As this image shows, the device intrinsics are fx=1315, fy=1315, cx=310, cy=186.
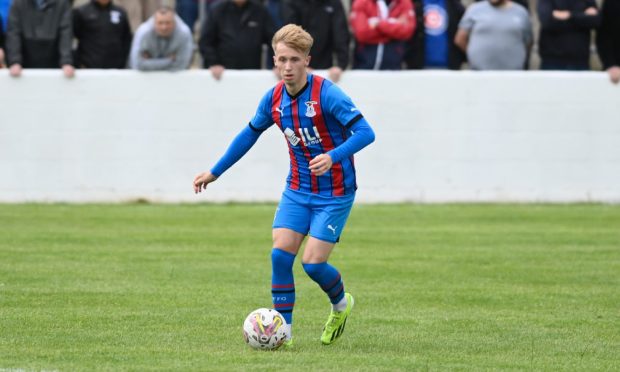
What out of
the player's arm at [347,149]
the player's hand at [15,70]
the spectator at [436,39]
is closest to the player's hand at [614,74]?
the spectator at [436,39]

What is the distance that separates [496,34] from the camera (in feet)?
54.0

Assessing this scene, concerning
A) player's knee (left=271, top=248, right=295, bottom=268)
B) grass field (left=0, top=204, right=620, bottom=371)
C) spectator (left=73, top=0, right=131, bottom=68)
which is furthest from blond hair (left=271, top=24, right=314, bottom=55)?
spectator (left=73, top=0, right=131, bottom=68)

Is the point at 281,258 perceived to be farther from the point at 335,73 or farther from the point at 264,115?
the point at 335,73

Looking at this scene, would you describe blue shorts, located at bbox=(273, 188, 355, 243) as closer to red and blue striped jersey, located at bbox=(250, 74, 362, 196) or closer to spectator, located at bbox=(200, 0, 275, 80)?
red and blue striped jersey, located at bbox=(250, 74, 362, 196)

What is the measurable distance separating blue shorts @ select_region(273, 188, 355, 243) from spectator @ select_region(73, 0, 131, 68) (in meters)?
9.08

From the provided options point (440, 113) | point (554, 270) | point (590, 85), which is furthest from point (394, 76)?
point (554, 270)

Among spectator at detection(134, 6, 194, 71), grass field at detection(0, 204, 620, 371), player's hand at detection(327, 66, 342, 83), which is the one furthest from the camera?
spectator at detection(134, 6, 194, 71)

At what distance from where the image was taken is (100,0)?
53.6 feet

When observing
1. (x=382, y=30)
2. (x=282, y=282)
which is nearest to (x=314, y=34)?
(x=382, y=30)

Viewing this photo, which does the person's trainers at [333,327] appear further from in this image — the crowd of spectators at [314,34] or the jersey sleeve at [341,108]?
the crowd of spectators at [314,34]

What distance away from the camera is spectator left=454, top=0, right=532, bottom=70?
53.7ft

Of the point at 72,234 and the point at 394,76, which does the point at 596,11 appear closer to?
the point at 394,76

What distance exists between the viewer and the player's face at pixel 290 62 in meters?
7.55

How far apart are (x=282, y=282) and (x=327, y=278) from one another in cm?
30
